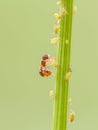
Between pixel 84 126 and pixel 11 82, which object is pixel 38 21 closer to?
pixel 11 82

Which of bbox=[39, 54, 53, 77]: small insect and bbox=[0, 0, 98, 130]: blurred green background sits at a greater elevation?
bbox=[0, 0, 98, 130]: blurred green background

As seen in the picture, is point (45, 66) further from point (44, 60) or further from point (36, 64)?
point (36, 64)

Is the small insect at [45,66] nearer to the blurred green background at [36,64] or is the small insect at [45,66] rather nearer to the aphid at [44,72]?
the aphid at [44,72]

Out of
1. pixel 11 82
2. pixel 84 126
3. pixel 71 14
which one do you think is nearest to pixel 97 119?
pixel 84 126

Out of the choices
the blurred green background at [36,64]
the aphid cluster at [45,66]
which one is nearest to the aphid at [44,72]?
the aphid cluster at [45,66]

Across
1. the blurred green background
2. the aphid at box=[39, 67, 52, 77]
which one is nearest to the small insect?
the aphid at box=[39, 67, 52, 77]

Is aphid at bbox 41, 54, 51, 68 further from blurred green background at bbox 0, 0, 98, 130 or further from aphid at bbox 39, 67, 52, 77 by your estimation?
blurred green background at bbox 0, 0, 98, 130
